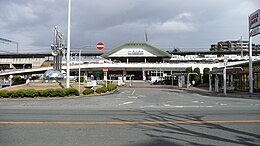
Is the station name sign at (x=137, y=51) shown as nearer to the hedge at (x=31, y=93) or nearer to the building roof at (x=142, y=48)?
the building roof at (x=142, y=48)

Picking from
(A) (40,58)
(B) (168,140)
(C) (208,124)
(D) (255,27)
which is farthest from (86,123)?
(A) (40,58)

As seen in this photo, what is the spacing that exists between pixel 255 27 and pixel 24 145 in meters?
23.9

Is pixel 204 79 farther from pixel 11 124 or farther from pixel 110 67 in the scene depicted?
pixel 11 124

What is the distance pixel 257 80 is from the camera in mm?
24656

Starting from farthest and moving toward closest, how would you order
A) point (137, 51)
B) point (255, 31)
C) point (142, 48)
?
point (142, 48) → point (137, 51) → point (255, 31)

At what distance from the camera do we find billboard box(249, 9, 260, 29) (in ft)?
72.6

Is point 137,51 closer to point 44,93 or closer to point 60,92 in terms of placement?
point 60,92

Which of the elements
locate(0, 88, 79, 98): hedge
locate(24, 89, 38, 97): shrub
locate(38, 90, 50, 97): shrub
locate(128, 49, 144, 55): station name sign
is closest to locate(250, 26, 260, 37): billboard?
locate(0, 88, 79, 98): hedge

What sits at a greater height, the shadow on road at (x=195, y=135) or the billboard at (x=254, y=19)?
the billboard at (x=254, y=19)

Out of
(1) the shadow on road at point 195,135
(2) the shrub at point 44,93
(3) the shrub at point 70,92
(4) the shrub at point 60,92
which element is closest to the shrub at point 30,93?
(2) the shrub at point 44,93

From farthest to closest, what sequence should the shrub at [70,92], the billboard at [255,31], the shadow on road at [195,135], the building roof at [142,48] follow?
the building roof at [142,48]
the billboard at [255,31]
the shrub at [70,92]
the shadow on road at [195,135]

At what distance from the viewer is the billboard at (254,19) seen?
2213cm

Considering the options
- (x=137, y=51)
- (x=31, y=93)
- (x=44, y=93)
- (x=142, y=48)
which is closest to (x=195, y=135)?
(x=44, y=93)

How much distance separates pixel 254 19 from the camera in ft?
75.1
